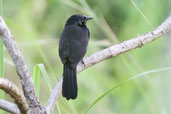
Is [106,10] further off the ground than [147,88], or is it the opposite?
[106,10]

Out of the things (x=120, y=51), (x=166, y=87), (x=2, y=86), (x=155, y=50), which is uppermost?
(x=155, y=50)

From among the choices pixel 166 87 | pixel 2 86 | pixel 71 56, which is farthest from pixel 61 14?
pixel 2 86

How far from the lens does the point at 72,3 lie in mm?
2557

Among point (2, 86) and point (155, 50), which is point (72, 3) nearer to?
point (155, 50)

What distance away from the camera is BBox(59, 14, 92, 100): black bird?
7.20ft

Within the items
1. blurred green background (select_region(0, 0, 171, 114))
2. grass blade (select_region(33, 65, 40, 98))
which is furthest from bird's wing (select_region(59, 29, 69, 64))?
grass blade (select_region(33, 65, 40, 98))

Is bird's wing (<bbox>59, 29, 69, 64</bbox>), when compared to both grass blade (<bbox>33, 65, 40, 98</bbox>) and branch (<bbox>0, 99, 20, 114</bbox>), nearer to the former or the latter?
grass blade (<bbox>33, 65, 40, 98</bbox>)

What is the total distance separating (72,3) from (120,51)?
25.6 inches

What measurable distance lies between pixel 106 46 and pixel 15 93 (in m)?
1.63

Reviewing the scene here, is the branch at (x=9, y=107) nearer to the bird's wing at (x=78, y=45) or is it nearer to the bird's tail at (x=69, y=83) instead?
the bird's tail at (x=69, y=83)

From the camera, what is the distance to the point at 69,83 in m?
2.17

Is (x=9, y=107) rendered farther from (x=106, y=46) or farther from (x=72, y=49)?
(x=106, y=46)

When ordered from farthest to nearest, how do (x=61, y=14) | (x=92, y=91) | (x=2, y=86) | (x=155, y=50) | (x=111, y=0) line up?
(x=61, y=14)
(x=111, y=0)
(x=92, y=91)
(x=155, y=50)
(x=2, y=86)

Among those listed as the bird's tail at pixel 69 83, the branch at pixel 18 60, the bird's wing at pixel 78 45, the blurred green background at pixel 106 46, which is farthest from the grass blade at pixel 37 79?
the bird's wing at pixel 78 45
